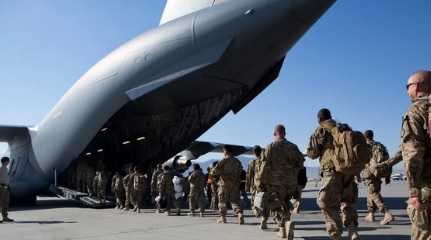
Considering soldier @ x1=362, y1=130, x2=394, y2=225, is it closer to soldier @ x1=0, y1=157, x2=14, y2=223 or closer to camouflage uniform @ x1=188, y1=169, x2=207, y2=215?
camouflage uniform @ x1=188, y1=169, x2=207, y2=215

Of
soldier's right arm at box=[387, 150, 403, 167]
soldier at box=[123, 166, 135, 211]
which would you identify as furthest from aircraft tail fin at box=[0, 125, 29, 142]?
soldier's right arm at box=[387, 150, 403, 167]

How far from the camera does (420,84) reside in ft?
11.0

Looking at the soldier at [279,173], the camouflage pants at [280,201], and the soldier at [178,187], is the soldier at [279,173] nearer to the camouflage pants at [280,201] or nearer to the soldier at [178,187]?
the camouflage pants at [280,201]

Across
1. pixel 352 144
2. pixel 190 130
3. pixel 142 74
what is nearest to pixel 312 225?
pixel 352 144

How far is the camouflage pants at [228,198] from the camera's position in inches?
353

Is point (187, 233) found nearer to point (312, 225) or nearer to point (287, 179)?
point (287, 179)

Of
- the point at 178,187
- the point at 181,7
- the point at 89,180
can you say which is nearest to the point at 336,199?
the point at 178,187

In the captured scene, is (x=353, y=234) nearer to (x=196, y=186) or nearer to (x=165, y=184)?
(x=196, y=186)

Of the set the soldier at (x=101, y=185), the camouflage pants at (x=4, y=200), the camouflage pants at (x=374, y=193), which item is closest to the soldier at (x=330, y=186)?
the camouflage pants at (x=374, y=193)

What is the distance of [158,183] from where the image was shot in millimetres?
12383

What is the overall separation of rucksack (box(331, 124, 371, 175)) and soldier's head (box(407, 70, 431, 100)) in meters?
1.94

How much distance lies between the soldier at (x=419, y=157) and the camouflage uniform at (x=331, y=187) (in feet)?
6.90

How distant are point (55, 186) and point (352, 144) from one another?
11732mm

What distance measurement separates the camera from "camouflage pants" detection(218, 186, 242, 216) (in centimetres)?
897
